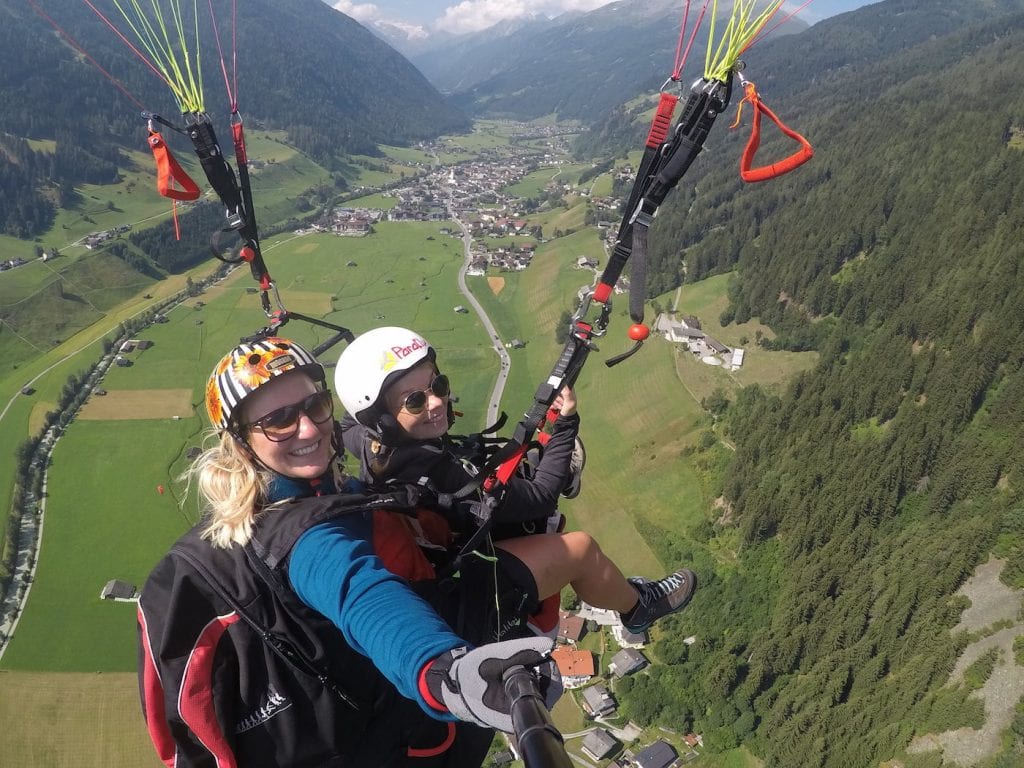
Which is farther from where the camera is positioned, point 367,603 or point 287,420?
point 287,420

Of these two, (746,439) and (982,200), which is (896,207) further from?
(746,439)

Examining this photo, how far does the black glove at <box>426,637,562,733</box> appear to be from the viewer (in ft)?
5.74

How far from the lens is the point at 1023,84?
3063 inches

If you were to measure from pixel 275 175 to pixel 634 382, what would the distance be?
4205 inches

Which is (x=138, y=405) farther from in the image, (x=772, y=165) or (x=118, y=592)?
(x=772, y=165)

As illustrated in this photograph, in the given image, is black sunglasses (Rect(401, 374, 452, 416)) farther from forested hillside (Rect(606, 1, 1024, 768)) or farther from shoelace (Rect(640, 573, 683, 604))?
forested hillside (Rect(606, 1, 1024, 768))

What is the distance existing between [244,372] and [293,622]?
4.33ft

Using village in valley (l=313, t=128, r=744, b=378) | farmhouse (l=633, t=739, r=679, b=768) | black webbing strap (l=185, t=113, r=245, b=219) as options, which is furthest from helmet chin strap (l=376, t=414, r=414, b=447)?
village in valley (l=313, t=128, r=744, b=378)

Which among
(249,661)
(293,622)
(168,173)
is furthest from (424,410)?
(168,173)

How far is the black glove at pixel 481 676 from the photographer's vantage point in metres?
1.75

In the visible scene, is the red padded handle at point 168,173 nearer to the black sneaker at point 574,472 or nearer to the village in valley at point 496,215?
the black sneaker at point 574,472

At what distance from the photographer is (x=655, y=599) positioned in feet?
19.3

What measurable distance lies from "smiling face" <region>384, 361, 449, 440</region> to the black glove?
94.6 inches

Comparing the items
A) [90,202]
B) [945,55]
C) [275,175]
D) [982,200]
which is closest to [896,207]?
[982,200]
